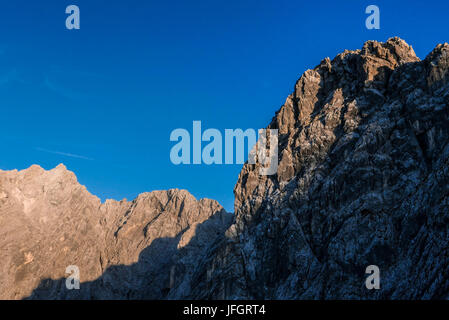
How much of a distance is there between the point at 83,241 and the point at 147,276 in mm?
23391

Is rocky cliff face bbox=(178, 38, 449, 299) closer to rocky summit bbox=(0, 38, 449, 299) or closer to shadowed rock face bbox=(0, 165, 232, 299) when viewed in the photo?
rocky summit bbox=(0, 38, 449, 299)

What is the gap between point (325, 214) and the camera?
5894 centimetres

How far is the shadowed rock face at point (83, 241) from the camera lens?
315 feet

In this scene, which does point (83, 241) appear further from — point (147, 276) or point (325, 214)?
point (325, 214)

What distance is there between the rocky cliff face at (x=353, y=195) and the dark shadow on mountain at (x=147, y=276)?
87.8ft

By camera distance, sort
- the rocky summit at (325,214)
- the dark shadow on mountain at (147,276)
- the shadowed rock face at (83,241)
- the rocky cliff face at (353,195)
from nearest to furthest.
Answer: the rocky cliff face at (353,195), the rocky summit at (325,214), the dark shadow on mountain at (147,276), the shadowed rock face at (83,241)

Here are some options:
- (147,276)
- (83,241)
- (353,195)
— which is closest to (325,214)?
(353,195)

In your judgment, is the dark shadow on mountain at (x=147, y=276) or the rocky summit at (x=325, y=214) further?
the dark shadow on mountain at (x=147, y=276)

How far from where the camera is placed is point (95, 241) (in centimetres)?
11125

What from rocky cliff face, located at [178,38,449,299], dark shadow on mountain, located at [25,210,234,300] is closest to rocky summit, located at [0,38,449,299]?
rocky cliff face, located at [178,38,449,299]

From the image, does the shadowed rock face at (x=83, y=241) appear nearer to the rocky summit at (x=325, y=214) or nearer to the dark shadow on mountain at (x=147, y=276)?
the dark shadow on mountain at (x=147, y=276)

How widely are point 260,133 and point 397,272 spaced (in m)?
48.1

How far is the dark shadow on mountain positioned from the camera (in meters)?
94.2

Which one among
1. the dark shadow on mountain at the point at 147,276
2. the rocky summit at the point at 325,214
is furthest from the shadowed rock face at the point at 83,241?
the rocky summit at the point at 325,214
